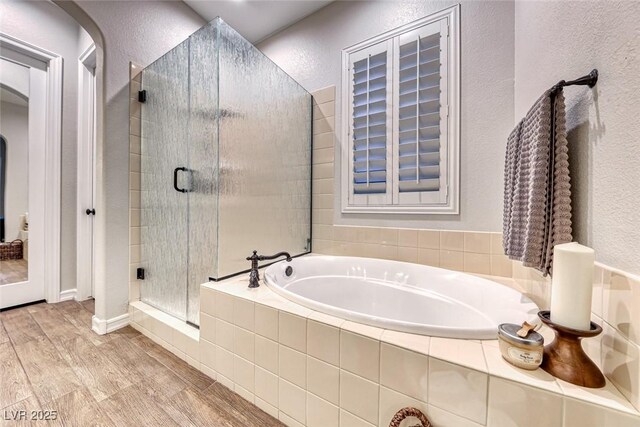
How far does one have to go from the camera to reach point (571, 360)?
635mm

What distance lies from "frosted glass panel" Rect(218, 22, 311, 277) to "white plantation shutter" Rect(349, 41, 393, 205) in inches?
18.1

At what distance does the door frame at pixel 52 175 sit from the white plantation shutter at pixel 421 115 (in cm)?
284

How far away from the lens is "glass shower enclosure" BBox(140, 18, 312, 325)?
4.72 feet

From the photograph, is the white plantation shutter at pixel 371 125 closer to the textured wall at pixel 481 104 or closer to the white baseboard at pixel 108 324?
the textured wall at pixel 481 104

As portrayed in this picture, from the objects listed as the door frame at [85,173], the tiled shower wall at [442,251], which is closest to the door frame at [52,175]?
the door frame at [85,173]

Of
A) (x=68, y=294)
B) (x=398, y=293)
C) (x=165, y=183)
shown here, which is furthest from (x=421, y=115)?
(x=68, y=294)

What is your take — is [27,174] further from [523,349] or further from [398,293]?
[523,349]

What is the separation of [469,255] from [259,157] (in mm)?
1566

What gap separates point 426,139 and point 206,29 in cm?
156

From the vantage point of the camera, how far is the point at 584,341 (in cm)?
74

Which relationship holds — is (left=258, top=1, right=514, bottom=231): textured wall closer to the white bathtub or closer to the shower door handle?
the white bathtub

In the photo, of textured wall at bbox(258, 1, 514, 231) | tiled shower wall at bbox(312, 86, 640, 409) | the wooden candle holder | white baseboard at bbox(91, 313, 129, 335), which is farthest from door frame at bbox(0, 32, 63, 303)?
the wooden candle holder

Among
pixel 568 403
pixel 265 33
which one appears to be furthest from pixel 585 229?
pixel 265 33

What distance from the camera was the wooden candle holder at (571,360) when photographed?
2.00 feet
